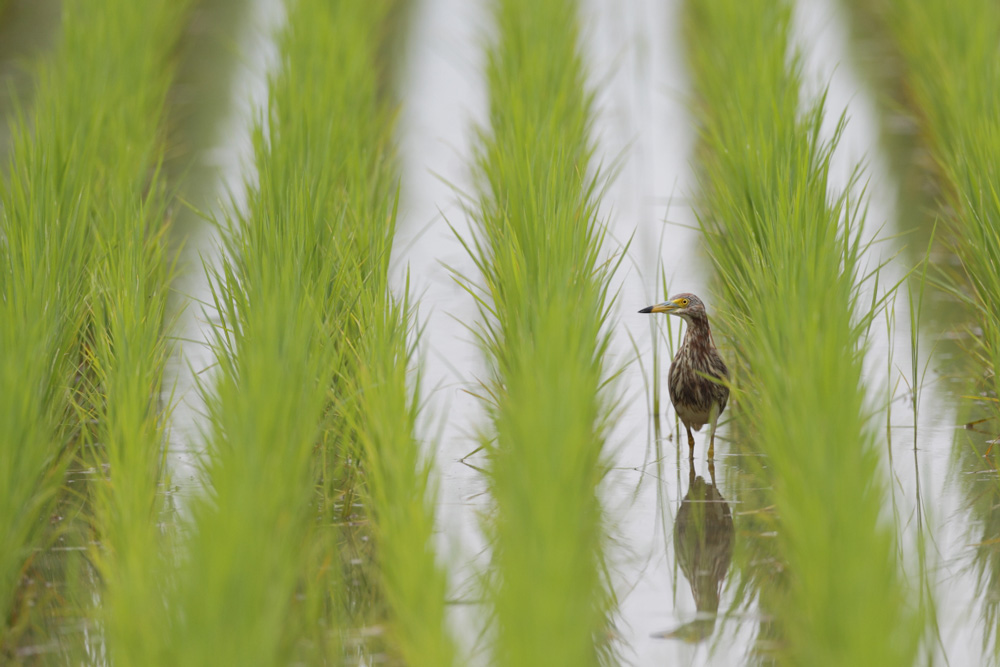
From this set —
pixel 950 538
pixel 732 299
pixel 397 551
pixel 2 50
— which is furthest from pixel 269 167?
pixel 2 50

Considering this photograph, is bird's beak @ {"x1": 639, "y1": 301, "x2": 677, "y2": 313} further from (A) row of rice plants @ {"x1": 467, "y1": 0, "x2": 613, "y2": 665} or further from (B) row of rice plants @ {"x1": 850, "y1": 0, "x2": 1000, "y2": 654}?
(B) row of rice plants @ {"x1": 850, "y1": 0, "x2": 1000, "y2": 654}

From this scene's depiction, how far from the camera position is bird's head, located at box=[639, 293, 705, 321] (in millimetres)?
3986

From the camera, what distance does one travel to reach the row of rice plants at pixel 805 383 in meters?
2.65

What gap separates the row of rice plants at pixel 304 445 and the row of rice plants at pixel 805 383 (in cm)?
77

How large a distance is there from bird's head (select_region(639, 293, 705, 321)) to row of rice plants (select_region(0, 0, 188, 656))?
56.4 inches

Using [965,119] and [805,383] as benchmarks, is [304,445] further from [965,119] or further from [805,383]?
[965,119]

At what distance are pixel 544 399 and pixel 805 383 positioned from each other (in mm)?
626

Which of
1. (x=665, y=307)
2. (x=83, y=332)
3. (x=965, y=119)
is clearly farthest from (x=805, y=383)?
(x=965, y=119)

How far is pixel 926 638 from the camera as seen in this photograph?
285 centimetres

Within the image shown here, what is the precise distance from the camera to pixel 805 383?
323 cm

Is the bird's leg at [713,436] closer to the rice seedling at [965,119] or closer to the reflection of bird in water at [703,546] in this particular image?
the reflection of bird in water at [703,546]

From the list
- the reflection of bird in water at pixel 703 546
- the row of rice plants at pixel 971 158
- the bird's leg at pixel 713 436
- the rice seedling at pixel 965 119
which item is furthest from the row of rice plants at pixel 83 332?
the rice seedling at pixel 965 119

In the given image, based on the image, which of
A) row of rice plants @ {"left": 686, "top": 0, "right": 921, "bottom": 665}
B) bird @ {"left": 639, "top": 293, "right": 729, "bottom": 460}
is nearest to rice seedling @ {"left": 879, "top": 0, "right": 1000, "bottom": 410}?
row of rice plants @ {"left": 686, "top": 0, "right": 921, "bottom": 665}

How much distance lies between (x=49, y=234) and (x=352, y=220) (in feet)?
3.45
